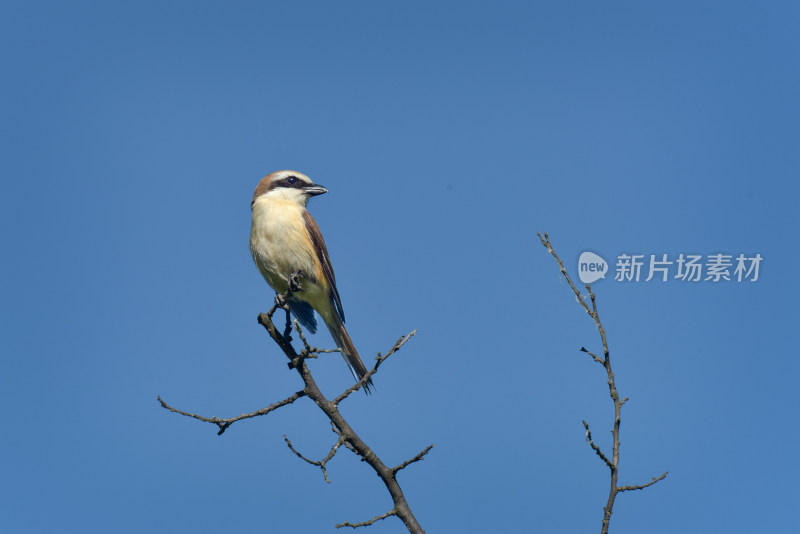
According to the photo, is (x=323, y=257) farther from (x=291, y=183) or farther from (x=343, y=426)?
(x=343, y=426)

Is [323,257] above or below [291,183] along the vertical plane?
below

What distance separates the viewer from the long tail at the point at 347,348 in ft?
20.0

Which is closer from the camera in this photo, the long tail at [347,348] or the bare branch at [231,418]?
the bare branch at [231,418]

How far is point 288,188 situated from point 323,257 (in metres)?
0.81

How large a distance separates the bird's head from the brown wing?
31cm

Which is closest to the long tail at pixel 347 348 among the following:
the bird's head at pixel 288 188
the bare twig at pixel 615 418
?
the bird's head at pixel 288 188

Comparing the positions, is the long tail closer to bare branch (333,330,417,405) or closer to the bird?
the bird

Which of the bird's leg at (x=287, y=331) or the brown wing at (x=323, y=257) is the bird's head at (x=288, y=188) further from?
the bird's leg at (x=287, y=331)

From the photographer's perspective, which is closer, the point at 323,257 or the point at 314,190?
the point at 323,257

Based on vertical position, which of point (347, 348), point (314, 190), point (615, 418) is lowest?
point (615, 418)

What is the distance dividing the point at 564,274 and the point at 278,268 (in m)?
3.43

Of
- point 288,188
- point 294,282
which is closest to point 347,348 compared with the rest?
point 294,282

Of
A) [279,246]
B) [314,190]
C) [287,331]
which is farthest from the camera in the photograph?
[314,190]

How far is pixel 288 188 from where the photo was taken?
6680 mm
